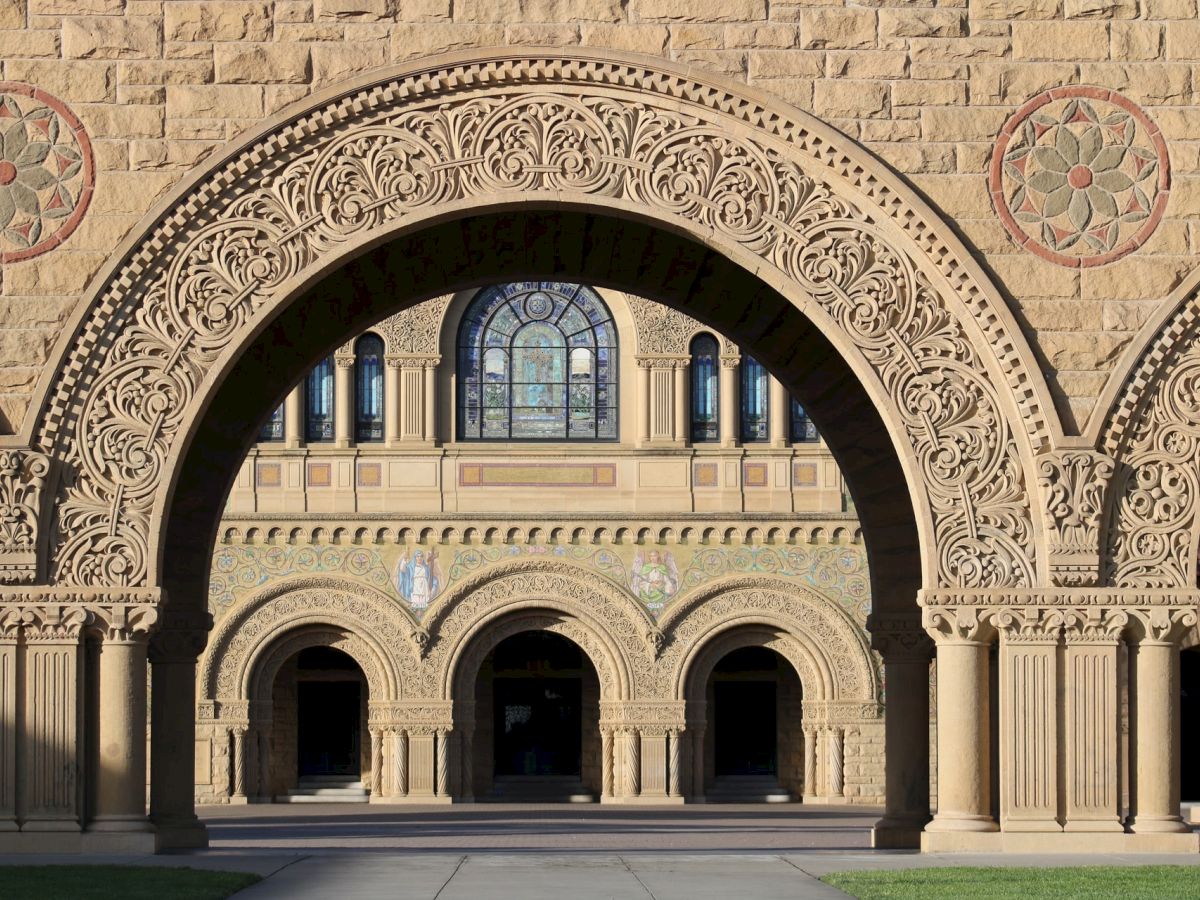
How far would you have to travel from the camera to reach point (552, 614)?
32.0m

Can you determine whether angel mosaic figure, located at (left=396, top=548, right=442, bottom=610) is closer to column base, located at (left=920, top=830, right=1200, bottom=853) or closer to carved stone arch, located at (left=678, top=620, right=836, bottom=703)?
carved stone arch, located at (left=678, top=620, right=836, bottom=703)

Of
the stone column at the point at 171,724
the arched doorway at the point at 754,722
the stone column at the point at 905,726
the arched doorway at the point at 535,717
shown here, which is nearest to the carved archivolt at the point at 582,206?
the stone column at the point at 171,724

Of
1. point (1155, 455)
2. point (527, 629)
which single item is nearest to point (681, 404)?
point (527, 629)

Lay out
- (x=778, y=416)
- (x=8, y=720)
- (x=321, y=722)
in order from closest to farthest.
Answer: (x=8, y=720) → (x=778, y=416) → (x=321, y=722)

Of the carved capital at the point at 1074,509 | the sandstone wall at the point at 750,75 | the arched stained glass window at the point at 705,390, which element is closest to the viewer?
the carved capital at the point at 1074,509

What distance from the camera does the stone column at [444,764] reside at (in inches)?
1247

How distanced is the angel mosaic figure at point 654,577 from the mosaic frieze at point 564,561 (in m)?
0.01

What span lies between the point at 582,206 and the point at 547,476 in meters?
18.4

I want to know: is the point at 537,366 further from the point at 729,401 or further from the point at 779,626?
the point at 779,626

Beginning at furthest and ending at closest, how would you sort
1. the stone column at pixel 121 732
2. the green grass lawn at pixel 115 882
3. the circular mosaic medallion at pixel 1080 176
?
the circular mosaic medallion at pixel 1080 176
the stone column at pixel 121 732
the green grass lawn at pixel 115 882

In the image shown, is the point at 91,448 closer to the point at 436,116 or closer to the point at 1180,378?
the point at 436,116

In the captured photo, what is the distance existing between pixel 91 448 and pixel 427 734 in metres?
18.0

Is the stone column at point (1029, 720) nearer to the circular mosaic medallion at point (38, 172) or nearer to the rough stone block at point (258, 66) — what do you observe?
the rough stone block at point (258, 66)

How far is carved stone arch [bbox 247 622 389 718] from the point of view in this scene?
104 ft
